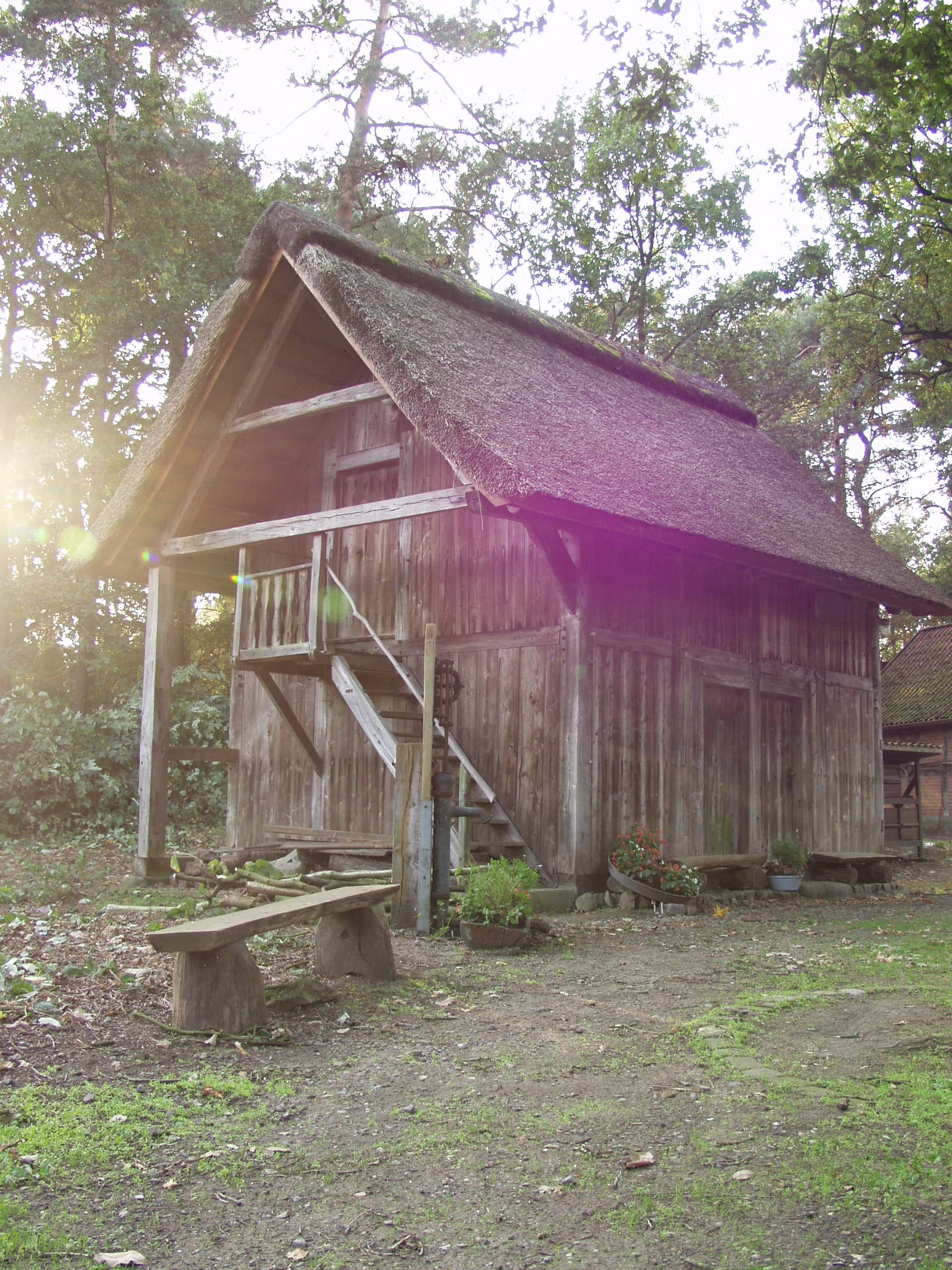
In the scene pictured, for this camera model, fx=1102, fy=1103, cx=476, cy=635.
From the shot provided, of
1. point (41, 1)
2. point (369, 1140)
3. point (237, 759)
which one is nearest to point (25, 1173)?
point (369, 1140)

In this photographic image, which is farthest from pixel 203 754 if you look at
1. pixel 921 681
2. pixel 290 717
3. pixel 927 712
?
pixel 921 681

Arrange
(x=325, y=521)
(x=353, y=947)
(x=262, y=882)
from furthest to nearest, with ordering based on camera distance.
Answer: (x=325, y=521)
(x=262, y=882)
(x=353, y=947)

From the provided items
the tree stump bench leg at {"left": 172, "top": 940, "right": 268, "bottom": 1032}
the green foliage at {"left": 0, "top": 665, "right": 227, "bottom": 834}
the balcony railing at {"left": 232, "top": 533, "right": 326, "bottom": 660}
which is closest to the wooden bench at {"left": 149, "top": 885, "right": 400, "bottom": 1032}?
the tree stump bench leg at {"left": 172, "top": 940, "right": 268, "bottom": 1032}

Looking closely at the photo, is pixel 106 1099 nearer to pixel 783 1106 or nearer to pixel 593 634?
pixel 783 1106

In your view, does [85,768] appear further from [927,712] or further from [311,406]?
[927,712]

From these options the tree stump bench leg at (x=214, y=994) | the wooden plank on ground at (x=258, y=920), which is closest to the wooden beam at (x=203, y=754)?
the wooden plank on ground at (x=258, y=920)

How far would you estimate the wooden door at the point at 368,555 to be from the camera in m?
12.1

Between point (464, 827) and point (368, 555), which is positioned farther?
point (368, 555)

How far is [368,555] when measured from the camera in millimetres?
12469

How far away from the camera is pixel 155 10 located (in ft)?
68.4

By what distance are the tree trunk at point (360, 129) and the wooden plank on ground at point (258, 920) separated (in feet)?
62.9

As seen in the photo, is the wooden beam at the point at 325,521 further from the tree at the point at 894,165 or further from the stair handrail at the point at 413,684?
the tree at the point at 894,165

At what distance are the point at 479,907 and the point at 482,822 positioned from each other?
2745mm

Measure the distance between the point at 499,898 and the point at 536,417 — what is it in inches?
179
